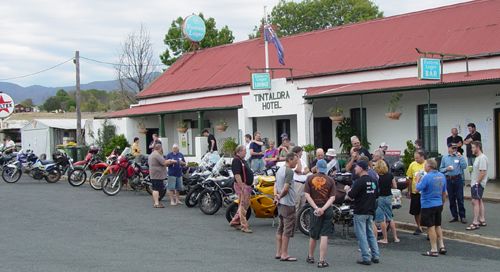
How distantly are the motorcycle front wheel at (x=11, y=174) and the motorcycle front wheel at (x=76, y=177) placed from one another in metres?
2.91

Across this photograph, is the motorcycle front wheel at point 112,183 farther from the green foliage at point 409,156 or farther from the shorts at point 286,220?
the shorts at point 286,220

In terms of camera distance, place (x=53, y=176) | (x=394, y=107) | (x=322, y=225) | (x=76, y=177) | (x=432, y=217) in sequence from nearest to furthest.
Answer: (x=322, y=225) → (x=432, y=217) → (x=394, y=107) → (x=76, y=177) → (x=53, y=176)

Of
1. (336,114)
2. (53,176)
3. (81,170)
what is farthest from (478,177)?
(53,176)

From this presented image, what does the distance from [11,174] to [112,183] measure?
21.5 ft

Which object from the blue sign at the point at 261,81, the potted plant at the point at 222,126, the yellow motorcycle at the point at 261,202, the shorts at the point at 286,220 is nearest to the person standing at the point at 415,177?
the yellow motorcycle at the point at 261,202

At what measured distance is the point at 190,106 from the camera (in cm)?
2817

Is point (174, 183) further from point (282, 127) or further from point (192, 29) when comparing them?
point (192, 29)

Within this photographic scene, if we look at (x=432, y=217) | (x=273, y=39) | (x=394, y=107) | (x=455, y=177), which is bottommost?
(x=432, y=217)

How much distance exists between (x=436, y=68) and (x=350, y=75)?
537cm

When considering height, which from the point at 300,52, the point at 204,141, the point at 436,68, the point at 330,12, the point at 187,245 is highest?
the point at 330,12

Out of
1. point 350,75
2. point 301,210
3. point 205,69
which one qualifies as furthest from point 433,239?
point 205,69

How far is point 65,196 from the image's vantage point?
61.1ft

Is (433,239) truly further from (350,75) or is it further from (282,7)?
(282,7)

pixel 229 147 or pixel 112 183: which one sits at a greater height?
pixel 229 147
